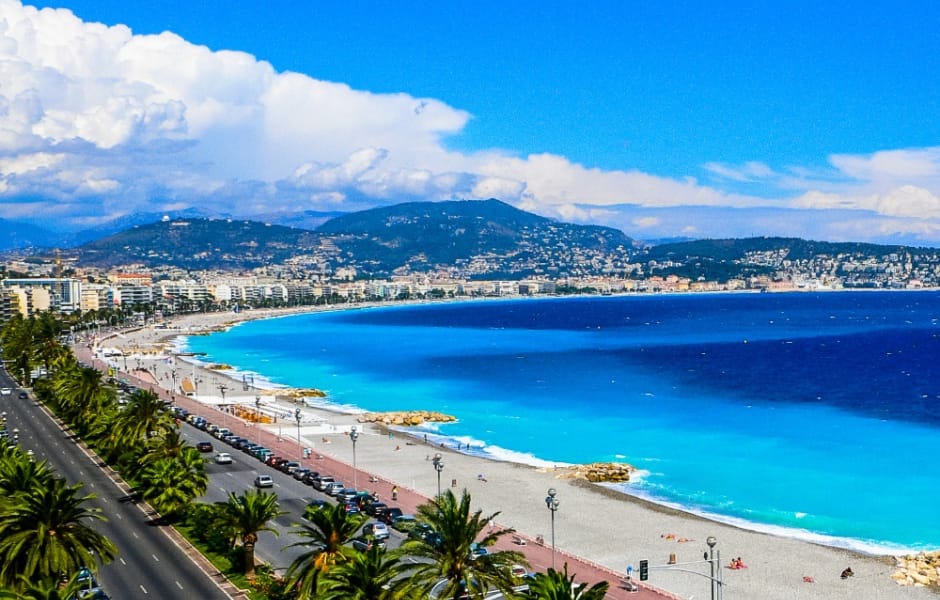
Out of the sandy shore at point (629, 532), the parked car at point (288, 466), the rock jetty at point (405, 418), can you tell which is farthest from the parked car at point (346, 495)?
the rock jetty at point (405, 418)

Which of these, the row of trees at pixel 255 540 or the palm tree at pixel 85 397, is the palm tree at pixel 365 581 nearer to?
the row of trees at pixel 255 540

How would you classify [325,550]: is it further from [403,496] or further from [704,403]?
[704,403]

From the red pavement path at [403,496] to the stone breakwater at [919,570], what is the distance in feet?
30.0

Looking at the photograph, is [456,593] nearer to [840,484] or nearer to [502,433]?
[840,484]

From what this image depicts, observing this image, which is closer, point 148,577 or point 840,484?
point 148,577

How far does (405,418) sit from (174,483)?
33673mm

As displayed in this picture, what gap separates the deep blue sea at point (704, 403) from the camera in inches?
1631

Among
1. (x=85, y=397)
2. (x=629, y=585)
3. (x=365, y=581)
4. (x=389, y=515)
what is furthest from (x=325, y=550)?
(x=85, y=397)

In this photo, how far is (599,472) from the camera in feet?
151

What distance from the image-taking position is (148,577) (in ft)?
85.9

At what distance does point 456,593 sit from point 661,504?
23.2 metres

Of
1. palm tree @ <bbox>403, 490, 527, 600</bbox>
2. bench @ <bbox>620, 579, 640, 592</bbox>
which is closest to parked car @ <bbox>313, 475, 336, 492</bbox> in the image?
bench @ <bbox>620, 579, 640, 592</bbox>

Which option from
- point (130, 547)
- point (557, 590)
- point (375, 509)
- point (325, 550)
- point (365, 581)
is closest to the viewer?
point (557, 590)

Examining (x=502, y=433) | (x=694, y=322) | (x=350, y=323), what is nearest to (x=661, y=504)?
(x=502, y=433)
